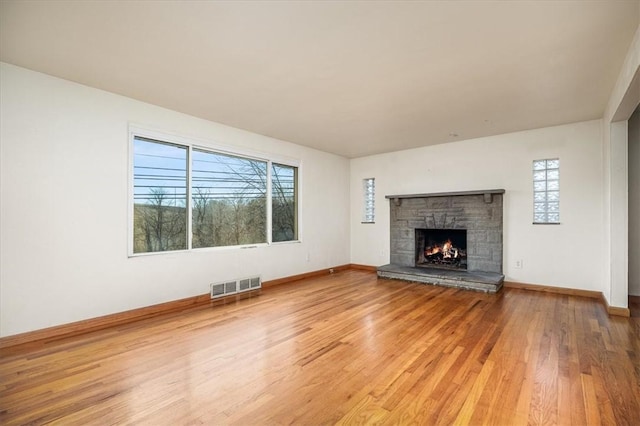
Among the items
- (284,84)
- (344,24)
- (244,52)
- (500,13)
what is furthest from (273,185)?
(500,13)

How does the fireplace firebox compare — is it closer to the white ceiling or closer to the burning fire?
the burning fire

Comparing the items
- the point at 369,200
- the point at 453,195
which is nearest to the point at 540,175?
the point at 453,195

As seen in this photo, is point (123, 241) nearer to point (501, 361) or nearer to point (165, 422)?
point (165, 422)

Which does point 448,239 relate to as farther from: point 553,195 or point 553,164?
point 553,164

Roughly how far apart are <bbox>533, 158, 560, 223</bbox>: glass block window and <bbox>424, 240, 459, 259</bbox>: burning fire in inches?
57.8

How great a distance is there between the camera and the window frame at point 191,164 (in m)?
3.56

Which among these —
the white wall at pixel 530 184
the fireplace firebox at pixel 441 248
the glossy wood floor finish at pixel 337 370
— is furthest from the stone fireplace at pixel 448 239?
the glossy wood floor finish at pixel 337 370

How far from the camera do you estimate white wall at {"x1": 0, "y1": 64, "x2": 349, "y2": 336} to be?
2781mm

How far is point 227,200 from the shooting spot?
4688 millimetres

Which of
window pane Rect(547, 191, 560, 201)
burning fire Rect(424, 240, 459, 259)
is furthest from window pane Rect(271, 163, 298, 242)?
window pane Rect(547, 191, 560, 201)

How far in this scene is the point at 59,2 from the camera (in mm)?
1971

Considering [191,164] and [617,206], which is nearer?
[617,206]

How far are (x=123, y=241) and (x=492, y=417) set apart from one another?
3.79 m

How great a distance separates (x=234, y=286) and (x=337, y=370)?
2.66 meters
